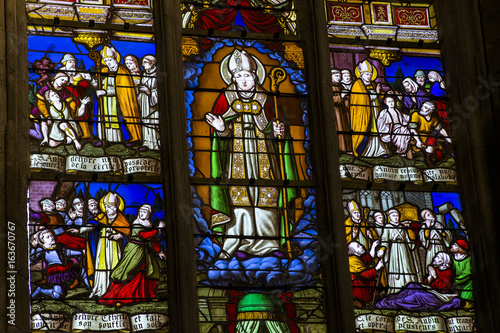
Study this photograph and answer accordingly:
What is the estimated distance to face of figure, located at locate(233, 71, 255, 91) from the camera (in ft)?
36.3

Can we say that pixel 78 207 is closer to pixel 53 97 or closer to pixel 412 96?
pixel 53 97

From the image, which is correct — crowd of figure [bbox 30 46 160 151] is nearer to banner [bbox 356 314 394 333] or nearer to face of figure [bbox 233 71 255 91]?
face of figure [bbox 233 71 255 91]

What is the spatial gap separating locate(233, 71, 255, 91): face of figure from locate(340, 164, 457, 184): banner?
1.07 metres

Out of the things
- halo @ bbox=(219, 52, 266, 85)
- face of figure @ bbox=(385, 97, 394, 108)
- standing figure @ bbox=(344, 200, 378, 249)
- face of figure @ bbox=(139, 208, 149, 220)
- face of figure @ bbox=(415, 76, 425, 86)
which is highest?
halo @ bbox=(219, 52, 266, 85)

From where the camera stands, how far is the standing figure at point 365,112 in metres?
11.1

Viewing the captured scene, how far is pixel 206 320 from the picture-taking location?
33.0 ft

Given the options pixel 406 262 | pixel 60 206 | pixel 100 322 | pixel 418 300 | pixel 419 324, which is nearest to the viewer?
pixel 100 322

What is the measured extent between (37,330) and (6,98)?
1.86 metres

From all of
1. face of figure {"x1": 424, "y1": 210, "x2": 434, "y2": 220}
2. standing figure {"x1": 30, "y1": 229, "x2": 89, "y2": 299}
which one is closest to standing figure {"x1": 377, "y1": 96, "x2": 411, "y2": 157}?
face of figure {"x1": 424, "y1": 210, "x2": 434, "y2": 220}

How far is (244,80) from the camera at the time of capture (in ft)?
36.4

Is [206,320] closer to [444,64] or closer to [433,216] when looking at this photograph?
[433,216]

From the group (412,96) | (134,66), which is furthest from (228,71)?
(412,96)

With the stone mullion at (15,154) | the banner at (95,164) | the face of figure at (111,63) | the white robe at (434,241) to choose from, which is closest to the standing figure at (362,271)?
the white robe at (434,241)

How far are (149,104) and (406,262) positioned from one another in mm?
2559
